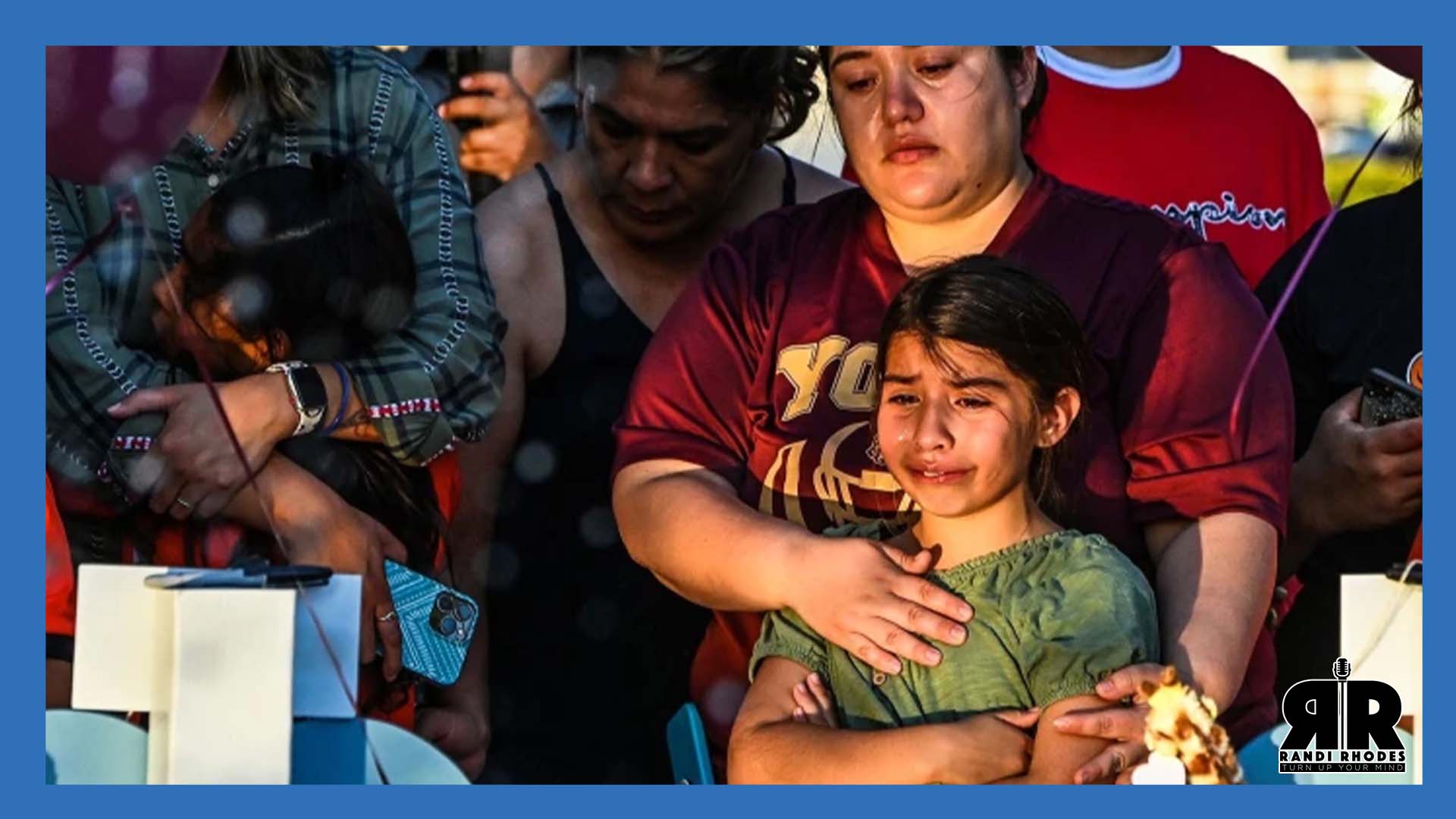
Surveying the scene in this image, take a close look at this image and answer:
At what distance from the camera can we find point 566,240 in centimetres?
438

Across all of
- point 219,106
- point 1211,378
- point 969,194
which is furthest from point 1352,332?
point 219,106

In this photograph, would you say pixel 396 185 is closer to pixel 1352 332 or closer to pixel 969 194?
pixel 969 194

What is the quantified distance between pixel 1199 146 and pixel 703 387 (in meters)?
0.95

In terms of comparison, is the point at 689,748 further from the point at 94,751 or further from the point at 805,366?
the point at 94,751

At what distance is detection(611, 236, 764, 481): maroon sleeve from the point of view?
4.18m

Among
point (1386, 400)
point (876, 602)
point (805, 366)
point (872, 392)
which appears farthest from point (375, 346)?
point (1386, 400)

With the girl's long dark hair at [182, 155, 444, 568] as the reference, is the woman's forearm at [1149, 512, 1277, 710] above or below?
below

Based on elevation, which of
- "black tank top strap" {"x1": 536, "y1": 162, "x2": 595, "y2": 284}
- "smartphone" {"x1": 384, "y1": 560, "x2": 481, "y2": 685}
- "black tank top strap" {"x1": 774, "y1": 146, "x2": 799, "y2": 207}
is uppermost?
"black tank top strap" {"x1": 774, "y1": 146, "x2": 799, "y2": 207}

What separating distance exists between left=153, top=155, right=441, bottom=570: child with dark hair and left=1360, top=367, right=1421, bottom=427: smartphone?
1549 mm

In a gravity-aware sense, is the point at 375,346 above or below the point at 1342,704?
above

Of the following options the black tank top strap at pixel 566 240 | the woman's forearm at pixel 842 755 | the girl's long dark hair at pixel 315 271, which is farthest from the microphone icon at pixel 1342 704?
the girl's long dark hair at pixel 315 271

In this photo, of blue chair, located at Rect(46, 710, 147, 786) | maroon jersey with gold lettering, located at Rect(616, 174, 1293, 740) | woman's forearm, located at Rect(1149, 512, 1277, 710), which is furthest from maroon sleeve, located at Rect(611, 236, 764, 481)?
blue chair, located at Rect(46, 710, 147, 786)

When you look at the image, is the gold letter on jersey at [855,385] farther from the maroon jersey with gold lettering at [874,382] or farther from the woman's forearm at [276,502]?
the woman's forearm at [276,502]

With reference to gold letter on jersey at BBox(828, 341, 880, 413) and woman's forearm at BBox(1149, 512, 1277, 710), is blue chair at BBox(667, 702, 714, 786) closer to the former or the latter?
gold letter on jersey at BBox(828, 341, 880, 413)
